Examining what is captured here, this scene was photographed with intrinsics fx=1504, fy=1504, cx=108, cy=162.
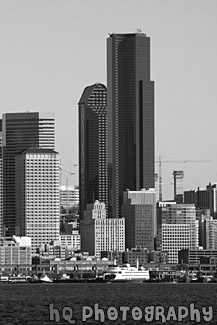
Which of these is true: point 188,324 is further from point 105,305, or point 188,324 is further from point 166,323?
point 105,305

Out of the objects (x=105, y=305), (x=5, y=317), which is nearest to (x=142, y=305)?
(x=105, y=305)

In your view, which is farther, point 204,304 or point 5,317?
point 204,304

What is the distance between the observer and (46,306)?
19262 centimetres

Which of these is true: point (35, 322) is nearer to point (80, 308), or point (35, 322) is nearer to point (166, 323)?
point (166, 323)

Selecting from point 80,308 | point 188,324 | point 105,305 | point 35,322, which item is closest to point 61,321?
point 35,322

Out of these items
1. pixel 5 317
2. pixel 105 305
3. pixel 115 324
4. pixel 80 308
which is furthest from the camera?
pixel 105 305

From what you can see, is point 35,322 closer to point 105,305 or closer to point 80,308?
point 80,308

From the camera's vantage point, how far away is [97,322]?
153 metres

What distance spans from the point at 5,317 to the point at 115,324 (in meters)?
16.8

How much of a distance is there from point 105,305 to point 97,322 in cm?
4382

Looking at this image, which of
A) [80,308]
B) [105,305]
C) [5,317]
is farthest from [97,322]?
[105,305]

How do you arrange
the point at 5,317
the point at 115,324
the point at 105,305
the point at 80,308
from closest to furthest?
the point at 115,324 → the point at 5,317 → the point at 80,308 → the point at 105,305

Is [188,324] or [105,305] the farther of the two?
[105,305]

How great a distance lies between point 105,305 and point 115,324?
4683cm
